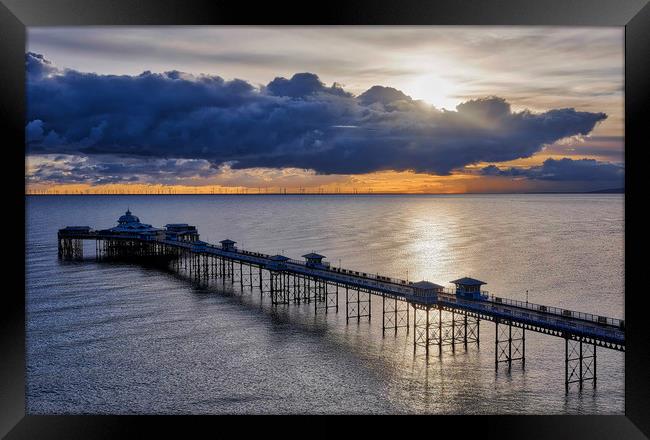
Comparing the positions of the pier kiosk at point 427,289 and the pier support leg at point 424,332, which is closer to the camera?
the pier support leg at point 424,332

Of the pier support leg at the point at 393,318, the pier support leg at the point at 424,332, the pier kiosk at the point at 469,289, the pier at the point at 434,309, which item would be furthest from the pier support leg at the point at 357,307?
the pier kiosk at the point at 469,289

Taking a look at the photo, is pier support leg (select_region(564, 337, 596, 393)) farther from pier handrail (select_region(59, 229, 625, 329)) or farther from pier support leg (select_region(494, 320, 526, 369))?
pier support leg (select_region(494, 320, 526, 369))

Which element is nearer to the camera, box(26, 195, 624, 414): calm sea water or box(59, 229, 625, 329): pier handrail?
box(26, 195, 624, 414): calm sea water

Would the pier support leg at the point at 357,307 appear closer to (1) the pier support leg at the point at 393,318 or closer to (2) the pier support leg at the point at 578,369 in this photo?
(1) the pier support leg at the point at 393,318

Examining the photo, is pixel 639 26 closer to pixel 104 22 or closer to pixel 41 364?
pixel 104 22

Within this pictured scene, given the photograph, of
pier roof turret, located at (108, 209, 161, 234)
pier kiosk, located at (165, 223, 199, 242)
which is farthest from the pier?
pier roof turret, located at (108, 209, 161, 234)

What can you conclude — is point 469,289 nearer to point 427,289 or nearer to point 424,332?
point 427,289

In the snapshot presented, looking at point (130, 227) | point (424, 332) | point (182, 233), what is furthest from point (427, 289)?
point (130, 227)

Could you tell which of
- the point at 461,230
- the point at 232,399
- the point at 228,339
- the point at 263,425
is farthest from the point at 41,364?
the point at 461,230
